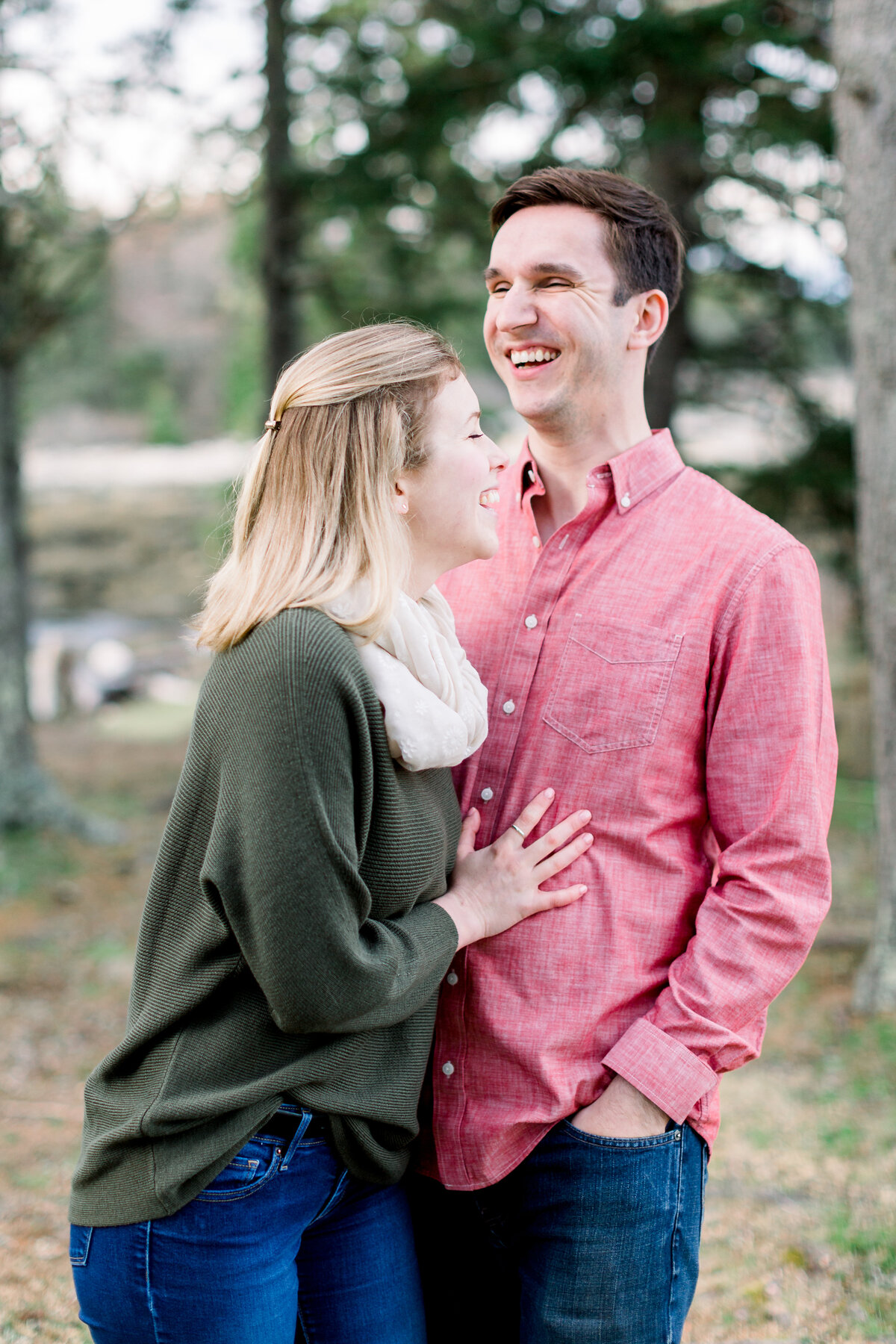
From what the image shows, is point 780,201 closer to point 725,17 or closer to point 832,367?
point 725,17

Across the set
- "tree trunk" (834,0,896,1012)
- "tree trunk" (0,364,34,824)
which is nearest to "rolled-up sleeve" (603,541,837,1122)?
"tree trunk" (834,0,896,1012)

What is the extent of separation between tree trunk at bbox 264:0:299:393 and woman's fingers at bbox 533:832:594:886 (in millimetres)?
6877

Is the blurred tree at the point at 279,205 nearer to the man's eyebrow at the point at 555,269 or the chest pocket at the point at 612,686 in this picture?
the man's eyebrow at the point at 555,269

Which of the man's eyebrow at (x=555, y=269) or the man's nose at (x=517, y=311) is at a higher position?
the man's eyebrow at (x=555, y=269)

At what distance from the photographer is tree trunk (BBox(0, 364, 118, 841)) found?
26.8 feet

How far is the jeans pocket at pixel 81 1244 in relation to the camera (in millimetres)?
1656

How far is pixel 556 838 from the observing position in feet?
6.15

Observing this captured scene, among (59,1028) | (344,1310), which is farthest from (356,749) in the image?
(59,1028)

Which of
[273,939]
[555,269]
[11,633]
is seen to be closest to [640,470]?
[555,269]

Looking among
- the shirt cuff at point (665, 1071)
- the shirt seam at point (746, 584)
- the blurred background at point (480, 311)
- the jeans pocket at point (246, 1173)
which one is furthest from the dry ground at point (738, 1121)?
the shirt seam at point (746, 584)

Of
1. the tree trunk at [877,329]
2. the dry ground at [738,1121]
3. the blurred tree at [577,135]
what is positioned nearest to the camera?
the dry ground at [738,1121]

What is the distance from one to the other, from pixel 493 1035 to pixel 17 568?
7.25 m

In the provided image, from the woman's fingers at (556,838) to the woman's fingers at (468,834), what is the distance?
119 mm

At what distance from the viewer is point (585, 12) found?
255 inches
